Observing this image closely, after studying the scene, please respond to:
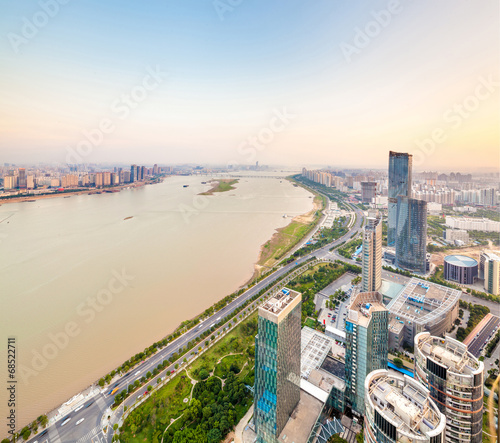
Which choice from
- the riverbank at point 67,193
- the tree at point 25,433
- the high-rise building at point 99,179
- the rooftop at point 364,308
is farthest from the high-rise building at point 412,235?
the high-rise building at point 99,179

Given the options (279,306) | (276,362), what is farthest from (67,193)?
(276,362)

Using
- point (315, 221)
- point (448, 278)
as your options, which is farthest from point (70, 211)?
point (448, 278)

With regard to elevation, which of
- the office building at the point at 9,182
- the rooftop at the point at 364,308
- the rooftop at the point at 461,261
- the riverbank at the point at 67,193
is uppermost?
the office building at the point at 9,182

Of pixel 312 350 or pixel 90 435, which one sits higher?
pixel 312 350

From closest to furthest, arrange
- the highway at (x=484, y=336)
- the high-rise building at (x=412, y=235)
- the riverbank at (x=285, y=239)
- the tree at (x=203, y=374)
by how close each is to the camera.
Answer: the tree at (x=203, y=374)
the highway at (x=484, y=336)
the high-rise building at (x=412, y=235)
the riverbank at (x=285, y=239)

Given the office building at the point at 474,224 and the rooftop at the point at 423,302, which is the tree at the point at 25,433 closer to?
the rooftop at the point at 423,302

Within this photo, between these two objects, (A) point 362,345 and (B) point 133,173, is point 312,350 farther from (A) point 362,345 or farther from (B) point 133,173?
(B) point 133,173
